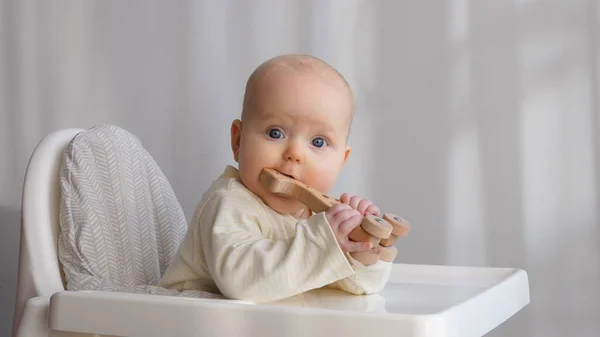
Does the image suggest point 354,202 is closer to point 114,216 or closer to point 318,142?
point 318,142

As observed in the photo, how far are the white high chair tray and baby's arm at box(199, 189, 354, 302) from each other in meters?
0.03

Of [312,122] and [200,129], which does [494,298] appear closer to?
[312,122]

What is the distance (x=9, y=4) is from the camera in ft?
5.17

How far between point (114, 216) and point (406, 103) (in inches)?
24.9

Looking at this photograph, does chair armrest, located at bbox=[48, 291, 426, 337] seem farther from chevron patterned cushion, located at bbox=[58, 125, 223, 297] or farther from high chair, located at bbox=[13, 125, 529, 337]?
chevron patterned cushion, located at bbox=[58, 125, 223, 297]

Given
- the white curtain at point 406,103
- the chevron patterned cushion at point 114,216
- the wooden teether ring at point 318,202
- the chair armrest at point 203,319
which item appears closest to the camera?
the chair armrest at point 203,319

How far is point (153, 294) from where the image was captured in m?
0.98

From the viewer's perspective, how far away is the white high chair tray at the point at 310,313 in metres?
0.81

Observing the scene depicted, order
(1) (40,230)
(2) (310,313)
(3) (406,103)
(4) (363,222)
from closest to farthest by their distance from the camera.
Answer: (2) (310,313) < (4) (363,222) < (1) (40,230) < (3) (406,103)

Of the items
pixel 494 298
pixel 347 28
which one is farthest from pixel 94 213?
pixel 347 28

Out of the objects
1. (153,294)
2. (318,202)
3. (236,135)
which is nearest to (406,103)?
(236,135)

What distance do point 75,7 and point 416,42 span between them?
64 cm

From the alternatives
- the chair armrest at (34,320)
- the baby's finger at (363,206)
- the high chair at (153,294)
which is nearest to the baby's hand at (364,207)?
the baby's finger at (363,206)

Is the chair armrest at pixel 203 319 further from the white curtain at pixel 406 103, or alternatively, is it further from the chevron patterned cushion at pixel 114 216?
the white curtain at pixel 406 103
